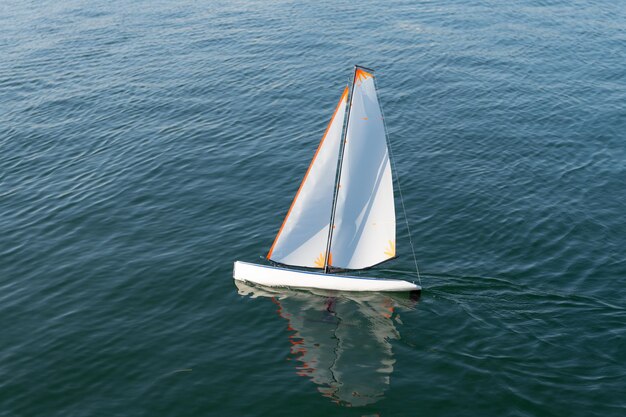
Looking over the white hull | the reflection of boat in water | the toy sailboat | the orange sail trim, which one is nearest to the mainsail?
the toy sailboat

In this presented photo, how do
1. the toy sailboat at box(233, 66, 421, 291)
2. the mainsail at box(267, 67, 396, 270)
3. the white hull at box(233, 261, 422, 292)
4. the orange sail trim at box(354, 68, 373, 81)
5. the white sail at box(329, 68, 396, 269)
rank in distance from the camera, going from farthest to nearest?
the white hull at box(233, 261, 422, 292) → the toy sailboat at box(233, 66, 421, 291) → the mainsail at box(267, 67, 396, 270) → the white sail at box(329, 68, 396, 269) → the orange sail trim at box(354, 68, 373, 81)

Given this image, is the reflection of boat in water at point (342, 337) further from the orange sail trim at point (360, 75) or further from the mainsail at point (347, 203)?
the orange sail trim at point (360, 75)

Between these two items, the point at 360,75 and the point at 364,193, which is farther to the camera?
the point at 364,193

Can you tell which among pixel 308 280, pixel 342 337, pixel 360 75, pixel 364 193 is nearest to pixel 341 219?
pixel 364 193

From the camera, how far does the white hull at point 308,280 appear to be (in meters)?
40.4

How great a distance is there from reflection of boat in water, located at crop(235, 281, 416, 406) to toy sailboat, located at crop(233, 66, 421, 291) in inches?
29.2

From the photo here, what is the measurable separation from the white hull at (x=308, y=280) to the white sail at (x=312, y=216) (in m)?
0.95

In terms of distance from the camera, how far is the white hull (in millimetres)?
40406

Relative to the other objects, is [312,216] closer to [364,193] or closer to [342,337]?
[364,193]

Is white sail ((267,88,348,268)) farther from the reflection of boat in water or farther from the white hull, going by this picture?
the reflection of boat in water

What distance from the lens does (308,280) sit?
41.3 m

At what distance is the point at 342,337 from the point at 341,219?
7.09 metres

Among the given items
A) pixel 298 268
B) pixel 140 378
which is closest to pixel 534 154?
pixel 298 268

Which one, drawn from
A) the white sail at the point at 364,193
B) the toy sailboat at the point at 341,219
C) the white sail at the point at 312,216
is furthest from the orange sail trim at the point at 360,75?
the white sail at the point at 312,216
